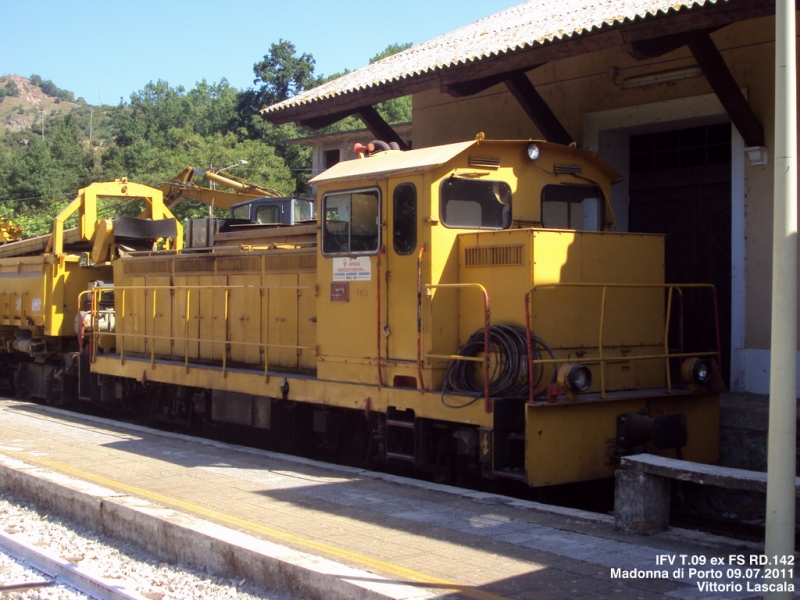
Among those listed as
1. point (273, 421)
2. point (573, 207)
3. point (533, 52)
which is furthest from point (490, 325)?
point (533, 52)

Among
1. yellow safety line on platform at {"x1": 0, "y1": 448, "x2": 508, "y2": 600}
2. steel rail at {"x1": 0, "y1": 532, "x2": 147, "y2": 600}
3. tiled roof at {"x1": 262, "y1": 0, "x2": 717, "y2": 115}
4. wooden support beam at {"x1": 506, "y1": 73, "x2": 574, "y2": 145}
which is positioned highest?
tiled roof at {"x1": 262, "y1": 0, "x2": 717, "y2": 115}

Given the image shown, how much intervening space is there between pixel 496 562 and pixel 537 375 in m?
2.50

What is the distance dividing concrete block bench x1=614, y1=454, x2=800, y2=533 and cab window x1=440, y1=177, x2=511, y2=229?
9.24 feet

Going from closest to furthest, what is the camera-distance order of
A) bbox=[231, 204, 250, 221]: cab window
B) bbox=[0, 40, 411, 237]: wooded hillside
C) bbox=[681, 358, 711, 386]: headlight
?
bbox=[681, 358, 711, 386]: headlight < bbox=[231, 204, 250, 221]: cab window < bbox=[0, 40, 411, 237]: wooded hillside

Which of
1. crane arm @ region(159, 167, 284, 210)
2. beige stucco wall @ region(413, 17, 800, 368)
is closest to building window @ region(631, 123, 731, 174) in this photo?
beige stucco wall @ region(413, 17, 800, 368)

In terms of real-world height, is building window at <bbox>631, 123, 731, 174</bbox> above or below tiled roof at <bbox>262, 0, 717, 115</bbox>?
below

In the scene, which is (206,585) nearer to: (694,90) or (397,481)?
(397,481)

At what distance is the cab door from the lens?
8.07 metres

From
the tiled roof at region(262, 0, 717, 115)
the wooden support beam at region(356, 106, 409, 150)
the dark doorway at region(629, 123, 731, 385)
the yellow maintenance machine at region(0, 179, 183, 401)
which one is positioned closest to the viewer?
the tiled roof at region(262, 0, 717, 115)

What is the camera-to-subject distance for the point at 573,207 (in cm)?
879

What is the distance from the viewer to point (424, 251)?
7.96 metres

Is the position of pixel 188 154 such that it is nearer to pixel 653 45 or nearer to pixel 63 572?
pixel 653 45

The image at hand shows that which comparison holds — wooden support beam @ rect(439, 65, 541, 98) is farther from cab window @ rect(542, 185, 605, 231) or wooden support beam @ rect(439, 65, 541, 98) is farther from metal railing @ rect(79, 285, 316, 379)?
metal railing @ rect(79, 285, 316, 379)

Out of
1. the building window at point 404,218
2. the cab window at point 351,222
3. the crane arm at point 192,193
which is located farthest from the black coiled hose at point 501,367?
the crane arm at point 192,193
